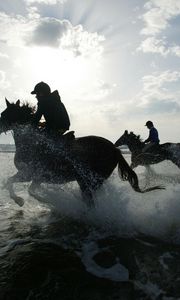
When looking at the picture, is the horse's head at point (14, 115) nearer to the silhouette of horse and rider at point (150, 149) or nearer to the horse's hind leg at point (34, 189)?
the horse's hind leg at point (34, 189)

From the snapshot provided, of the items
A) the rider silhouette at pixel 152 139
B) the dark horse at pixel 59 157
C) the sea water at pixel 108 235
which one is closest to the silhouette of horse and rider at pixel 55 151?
the dark horse at pixel 59 157

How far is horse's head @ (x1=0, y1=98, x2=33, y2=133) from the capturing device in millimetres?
7820

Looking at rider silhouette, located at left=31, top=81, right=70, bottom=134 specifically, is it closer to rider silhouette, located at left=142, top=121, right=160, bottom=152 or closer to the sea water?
the sea water

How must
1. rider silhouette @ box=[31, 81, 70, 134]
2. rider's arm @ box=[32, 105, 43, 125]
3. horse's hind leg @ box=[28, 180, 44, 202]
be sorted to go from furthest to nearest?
horse's hind leg @ box=[28, 180, 44, 202], rider's arm @ box=[32, 105, 43, 125], rider silhouette @ box=[31, 81, 70, 134]

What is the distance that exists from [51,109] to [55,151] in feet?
3.28

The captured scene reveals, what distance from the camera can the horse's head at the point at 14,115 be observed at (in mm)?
7820

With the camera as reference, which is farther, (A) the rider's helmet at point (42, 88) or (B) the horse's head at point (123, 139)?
(B) the horse's head at point (123, 139)

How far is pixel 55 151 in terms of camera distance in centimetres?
737

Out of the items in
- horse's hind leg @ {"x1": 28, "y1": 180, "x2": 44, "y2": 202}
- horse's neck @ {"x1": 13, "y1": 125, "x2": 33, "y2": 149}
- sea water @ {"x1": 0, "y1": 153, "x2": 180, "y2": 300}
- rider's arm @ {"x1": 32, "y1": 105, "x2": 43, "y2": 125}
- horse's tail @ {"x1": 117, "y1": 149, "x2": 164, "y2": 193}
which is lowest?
sea water @ {"x1": 0, "y1": 153, "x2": 180, "y2": 300}

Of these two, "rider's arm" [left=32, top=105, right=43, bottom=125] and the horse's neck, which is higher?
"rider's arm" [left=32, top=105, right=43, bottom=125]

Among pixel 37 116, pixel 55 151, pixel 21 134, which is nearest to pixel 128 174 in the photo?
pixel 55 151

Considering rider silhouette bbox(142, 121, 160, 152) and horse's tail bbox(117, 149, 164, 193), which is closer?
horse's tail bbox(117, 149, 164, 193)

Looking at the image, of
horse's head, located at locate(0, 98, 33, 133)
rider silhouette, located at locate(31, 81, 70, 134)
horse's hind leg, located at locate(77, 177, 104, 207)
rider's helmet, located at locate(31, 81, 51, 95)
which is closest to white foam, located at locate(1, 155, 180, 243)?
horse's hind leg, located at locate(77, 177, 104, 207)

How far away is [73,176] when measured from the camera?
24.0 feet
